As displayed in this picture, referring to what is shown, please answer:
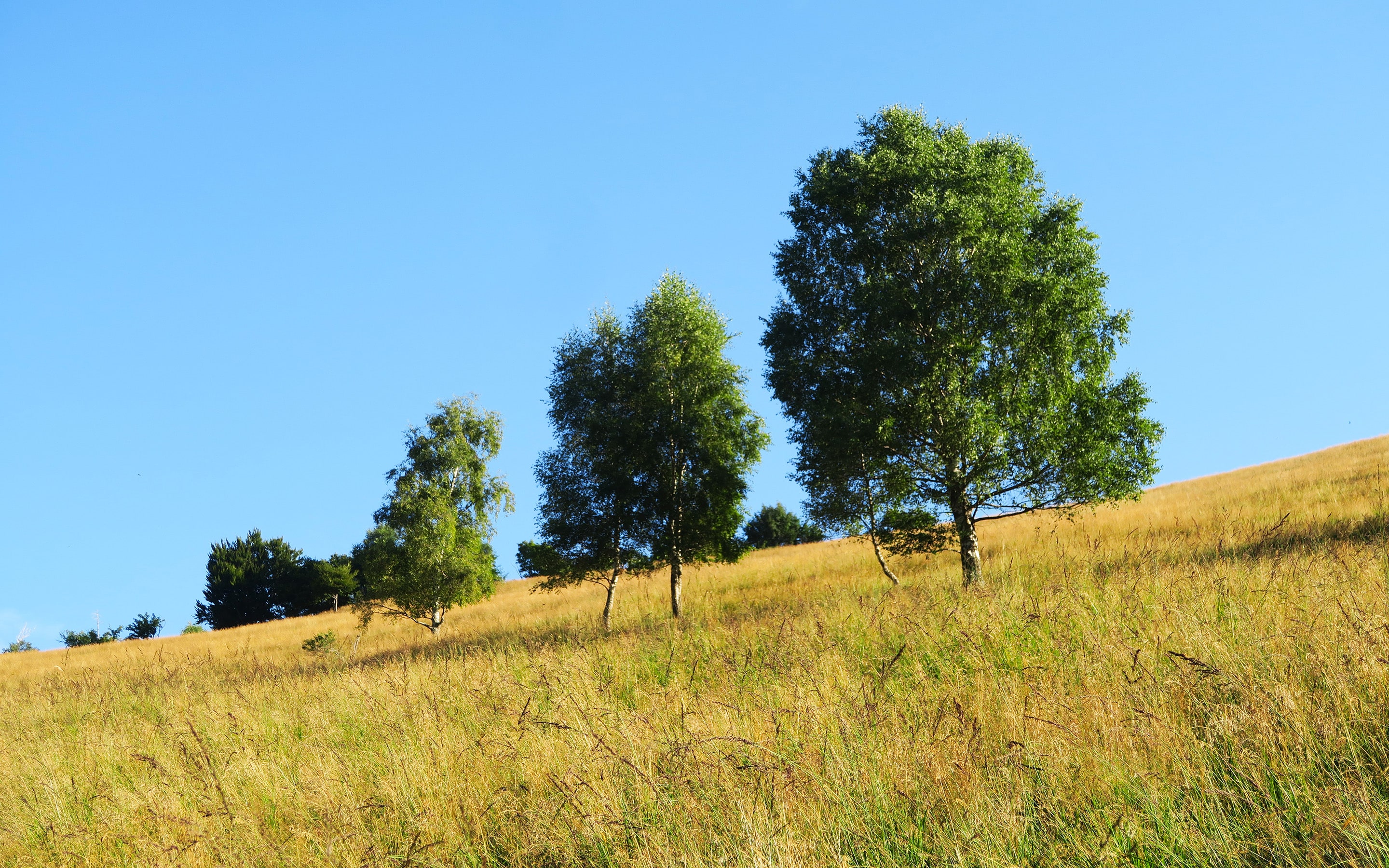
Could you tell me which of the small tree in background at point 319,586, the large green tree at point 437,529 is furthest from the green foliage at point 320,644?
the small tree in background at point 319,586

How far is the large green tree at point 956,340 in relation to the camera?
1591 cm

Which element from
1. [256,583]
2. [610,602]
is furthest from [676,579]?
[256,583]

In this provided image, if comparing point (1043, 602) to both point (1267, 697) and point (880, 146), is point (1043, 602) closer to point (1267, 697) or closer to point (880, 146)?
point (1267, 697)

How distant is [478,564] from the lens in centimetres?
3369

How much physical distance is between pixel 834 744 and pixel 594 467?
688 inches

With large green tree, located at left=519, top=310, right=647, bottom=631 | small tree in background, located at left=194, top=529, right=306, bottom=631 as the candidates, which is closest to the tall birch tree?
large green tree, located at left=519, top=310, right=647, bottom=631

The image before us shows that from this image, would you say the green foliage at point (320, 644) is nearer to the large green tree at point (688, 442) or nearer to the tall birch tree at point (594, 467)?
the tall birch tree at point (594, 467)

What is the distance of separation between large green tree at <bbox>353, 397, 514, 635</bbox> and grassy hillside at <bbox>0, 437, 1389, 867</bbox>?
1917cm

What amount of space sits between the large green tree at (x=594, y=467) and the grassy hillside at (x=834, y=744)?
32.9 feet

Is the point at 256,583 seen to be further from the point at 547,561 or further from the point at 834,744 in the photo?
the point at 834,744

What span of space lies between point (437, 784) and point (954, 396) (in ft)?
41.6

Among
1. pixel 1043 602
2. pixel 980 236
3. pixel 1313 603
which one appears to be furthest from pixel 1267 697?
pixel 980 236

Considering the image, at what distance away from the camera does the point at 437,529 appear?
3253 centimetres

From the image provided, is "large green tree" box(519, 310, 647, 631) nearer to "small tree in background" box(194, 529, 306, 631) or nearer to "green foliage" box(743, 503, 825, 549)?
"green foliage" box(743, 503, 825, 549)
